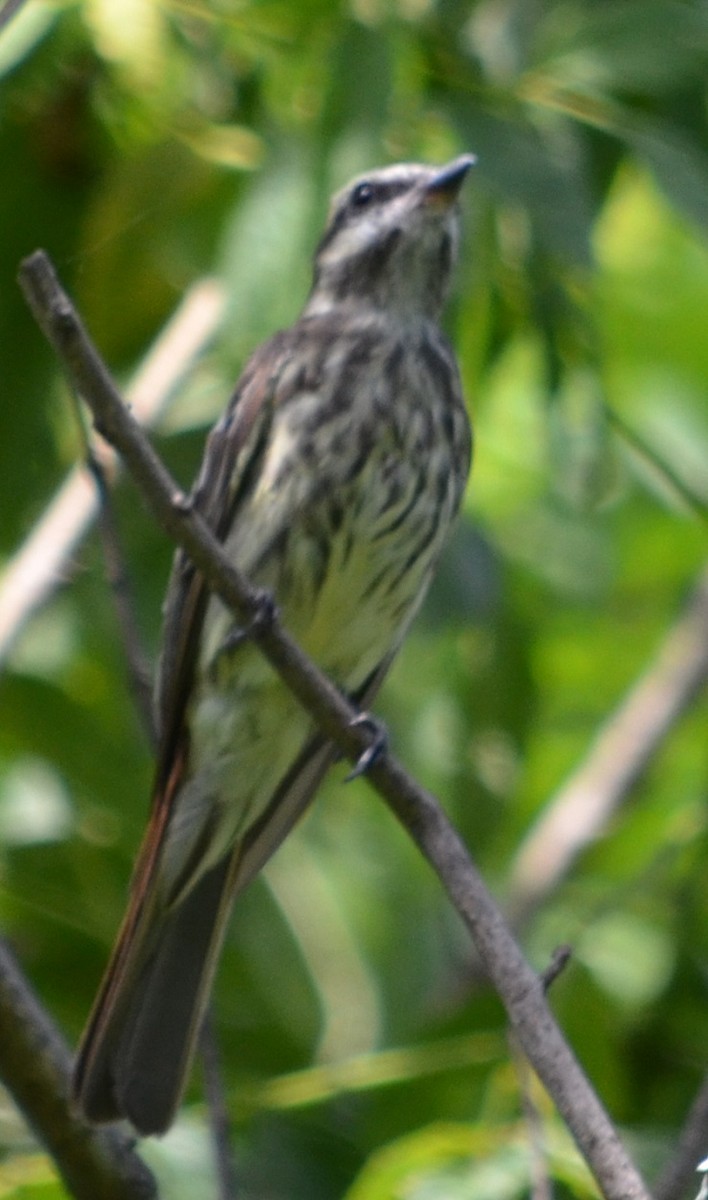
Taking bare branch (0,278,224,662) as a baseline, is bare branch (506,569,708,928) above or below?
below

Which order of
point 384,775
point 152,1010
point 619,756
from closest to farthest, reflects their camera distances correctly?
point 384,775 < point 152,1010 < point 619,756

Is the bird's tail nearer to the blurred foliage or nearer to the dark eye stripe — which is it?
the blurred foliage

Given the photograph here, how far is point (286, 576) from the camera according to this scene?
3.93 m

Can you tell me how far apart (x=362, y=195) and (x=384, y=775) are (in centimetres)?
166

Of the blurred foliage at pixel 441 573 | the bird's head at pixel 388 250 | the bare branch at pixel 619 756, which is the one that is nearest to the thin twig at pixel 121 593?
the blurred foliage at pixel 441 573

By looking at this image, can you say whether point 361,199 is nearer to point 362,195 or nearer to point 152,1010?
point 362,195

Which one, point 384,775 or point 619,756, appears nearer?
point 384,775

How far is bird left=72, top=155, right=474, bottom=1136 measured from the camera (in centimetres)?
387

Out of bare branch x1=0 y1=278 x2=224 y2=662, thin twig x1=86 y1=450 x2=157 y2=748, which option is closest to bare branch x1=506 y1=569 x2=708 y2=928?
bare branch x1=0 y1=278 x2=224 y2=662

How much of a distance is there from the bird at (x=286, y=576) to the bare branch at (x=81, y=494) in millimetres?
313

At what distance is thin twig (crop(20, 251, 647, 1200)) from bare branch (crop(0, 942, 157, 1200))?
0.54 m

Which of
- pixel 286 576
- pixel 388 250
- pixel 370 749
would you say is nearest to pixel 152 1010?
pixel 286 576

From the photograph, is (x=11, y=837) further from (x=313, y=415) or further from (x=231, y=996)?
(x=313, y=415)

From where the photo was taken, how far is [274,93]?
12.6 ft
